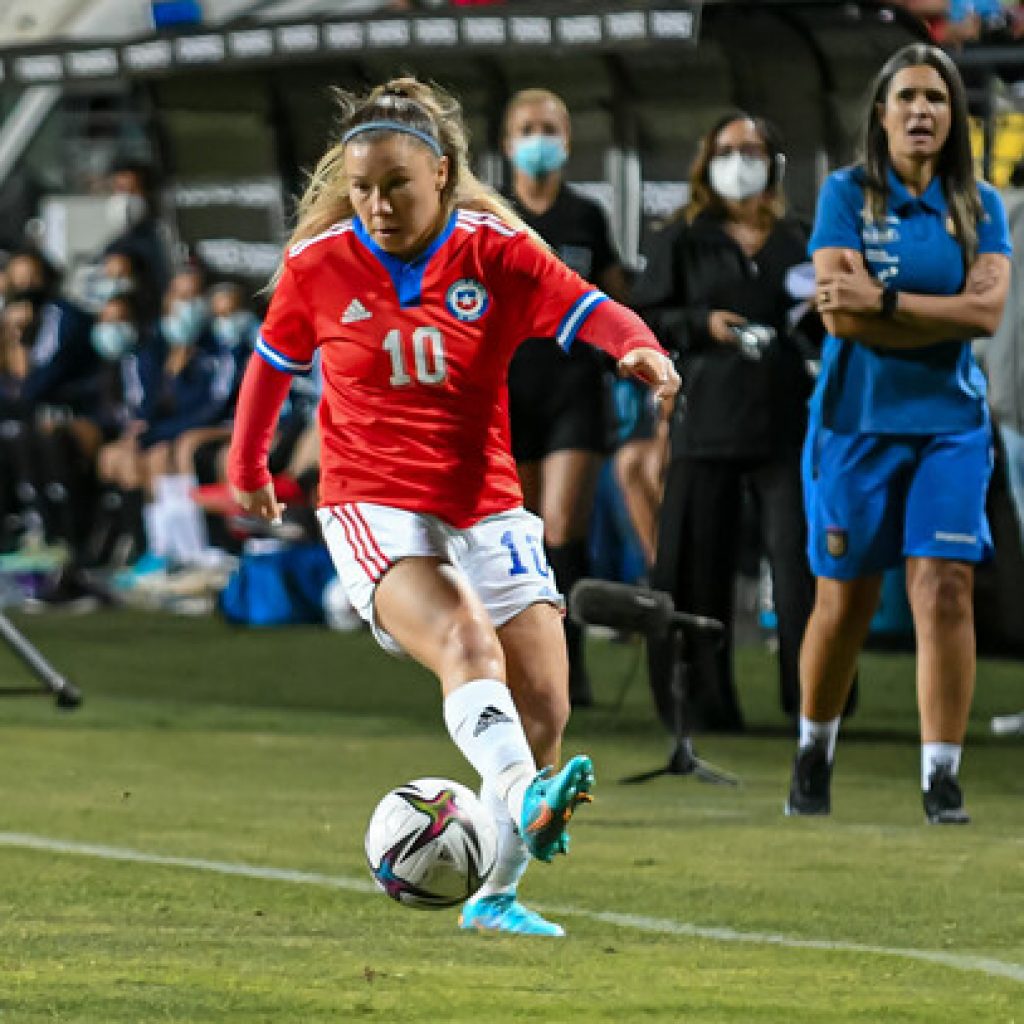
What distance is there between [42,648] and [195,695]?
8.75 feet

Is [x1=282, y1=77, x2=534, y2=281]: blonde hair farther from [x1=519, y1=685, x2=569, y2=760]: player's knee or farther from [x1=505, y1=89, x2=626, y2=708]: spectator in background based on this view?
[x1=505, y1=89, x2=626, y2=708]: spectator in background

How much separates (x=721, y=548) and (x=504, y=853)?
17.6 feet

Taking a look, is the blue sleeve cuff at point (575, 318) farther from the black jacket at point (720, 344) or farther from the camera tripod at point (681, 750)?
the black jacket at point (720, 344)

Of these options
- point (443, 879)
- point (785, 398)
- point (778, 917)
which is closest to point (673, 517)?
point (785, 398)

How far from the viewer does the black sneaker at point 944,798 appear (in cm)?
1002

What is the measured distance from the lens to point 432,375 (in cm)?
776

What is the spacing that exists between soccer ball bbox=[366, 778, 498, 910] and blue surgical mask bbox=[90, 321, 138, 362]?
15100mm

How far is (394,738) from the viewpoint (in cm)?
1303

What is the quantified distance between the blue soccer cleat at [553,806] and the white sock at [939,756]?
318 centimetres

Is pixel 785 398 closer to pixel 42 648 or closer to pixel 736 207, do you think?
pixel 736 207

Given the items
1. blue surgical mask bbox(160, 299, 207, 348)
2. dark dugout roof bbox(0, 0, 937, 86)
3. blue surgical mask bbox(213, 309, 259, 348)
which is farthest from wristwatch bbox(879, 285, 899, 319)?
blue surgical mask bbox(160, 299, 207, 348)

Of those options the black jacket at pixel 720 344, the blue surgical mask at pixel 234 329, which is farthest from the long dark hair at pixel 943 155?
the blue surgical mask at pixel 234 329

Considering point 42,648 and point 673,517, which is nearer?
point 673,517

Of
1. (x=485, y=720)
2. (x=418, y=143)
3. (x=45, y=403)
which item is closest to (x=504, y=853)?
(x=485, y=720)
